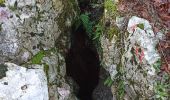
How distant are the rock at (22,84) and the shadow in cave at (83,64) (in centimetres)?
159

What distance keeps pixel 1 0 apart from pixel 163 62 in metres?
2.83

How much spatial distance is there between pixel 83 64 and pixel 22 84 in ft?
7.33

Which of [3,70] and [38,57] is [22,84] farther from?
[38,57]

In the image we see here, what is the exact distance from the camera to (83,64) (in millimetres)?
7484

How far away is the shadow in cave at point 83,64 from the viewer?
7.24 metres

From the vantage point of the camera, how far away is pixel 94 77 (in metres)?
7.51

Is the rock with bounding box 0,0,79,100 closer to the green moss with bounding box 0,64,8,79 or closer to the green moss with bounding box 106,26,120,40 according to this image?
the green moss with bounding box 0,64,8,79

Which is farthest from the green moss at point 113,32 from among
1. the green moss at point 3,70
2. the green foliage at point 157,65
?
the green moss at point 3,70

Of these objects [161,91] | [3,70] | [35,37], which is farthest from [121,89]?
[3,70]

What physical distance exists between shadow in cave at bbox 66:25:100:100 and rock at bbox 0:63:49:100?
1.59 metres

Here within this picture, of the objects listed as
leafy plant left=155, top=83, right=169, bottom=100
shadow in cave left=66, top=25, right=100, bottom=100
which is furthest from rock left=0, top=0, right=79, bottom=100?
leafy plant left=155, top=83, right=169, bottom=100

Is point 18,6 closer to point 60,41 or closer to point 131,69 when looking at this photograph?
point 60,41

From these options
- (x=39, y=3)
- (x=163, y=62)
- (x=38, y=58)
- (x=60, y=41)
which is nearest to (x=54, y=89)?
(x=38, y=58)

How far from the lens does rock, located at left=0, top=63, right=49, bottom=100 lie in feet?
17.6
